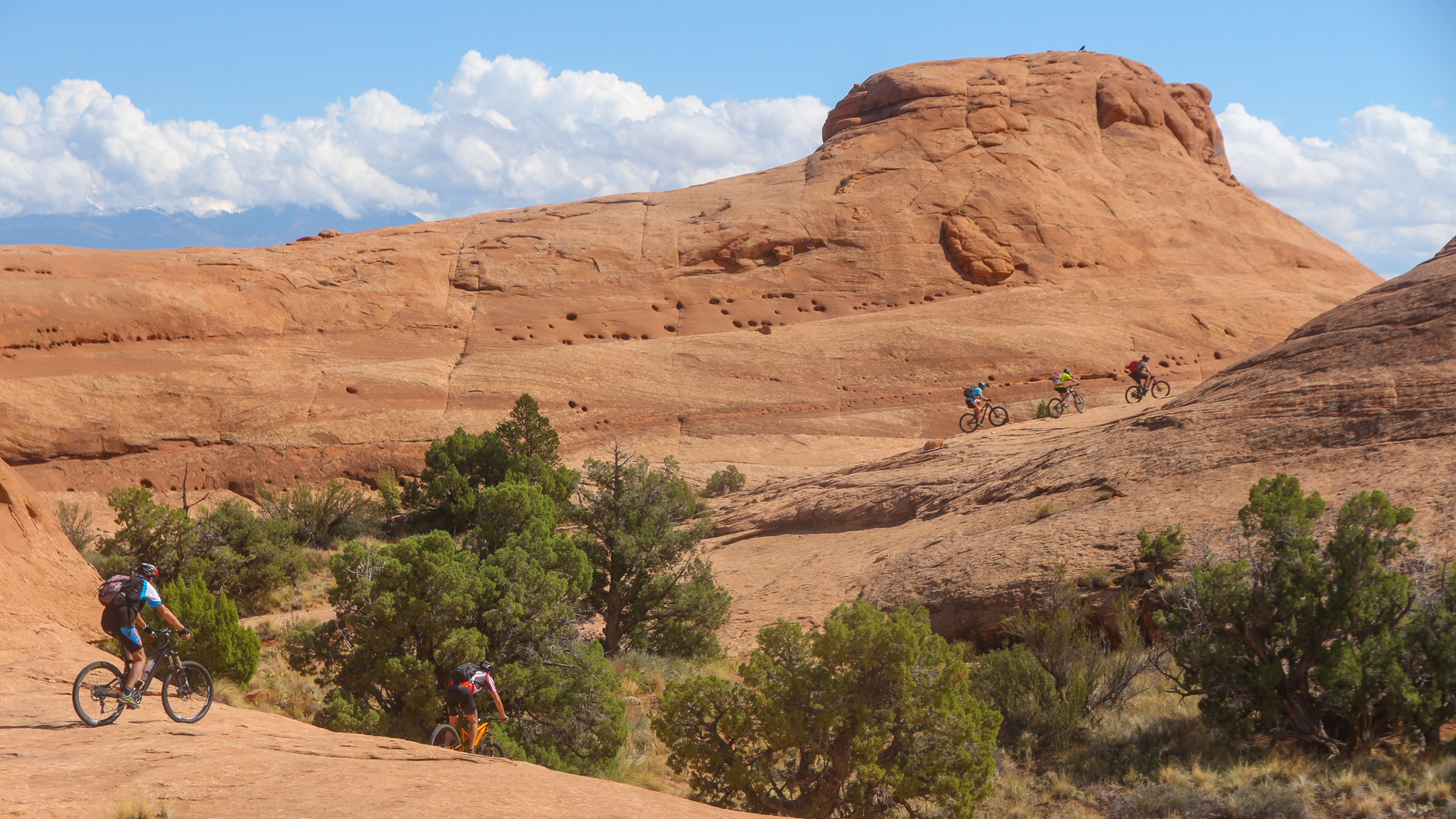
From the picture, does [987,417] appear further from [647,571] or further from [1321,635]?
[1321,635]

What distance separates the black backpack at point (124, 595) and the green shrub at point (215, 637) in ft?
12.0

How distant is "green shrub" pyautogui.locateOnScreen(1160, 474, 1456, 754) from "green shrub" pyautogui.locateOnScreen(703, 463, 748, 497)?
57.6 ft

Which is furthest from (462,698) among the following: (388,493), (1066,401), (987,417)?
(1066,401)

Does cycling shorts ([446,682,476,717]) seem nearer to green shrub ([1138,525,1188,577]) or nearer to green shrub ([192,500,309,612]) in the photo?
green shrub ([1138,525,1188,577])

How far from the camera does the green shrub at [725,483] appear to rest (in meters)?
27.0

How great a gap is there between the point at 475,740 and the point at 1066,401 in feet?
84.6

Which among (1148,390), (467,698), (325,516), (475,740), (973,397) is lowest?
(475,740)

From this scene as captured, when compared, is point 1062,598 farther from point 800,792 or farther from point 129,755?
point 129,755

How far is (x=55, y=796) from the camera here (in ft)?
19.5

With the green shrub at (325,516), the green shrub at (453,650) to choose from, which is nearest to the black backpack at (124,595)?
the green shrub at (453,650)

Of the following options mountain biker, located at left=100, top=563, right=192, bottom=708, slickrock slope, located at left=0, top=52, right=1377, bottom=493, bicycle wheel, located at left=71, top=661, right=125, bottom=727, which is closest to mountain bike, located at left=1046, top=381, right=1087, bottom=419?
slickrock slope, located at left=0, top=52, right=1377, bottom=493

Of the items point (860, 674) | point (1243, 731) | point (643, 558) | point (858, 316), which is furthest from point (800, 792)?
point (858, 316)

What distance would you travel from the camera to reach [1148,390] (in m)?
32.8

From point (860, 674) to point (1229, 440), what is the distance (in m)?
8.87
